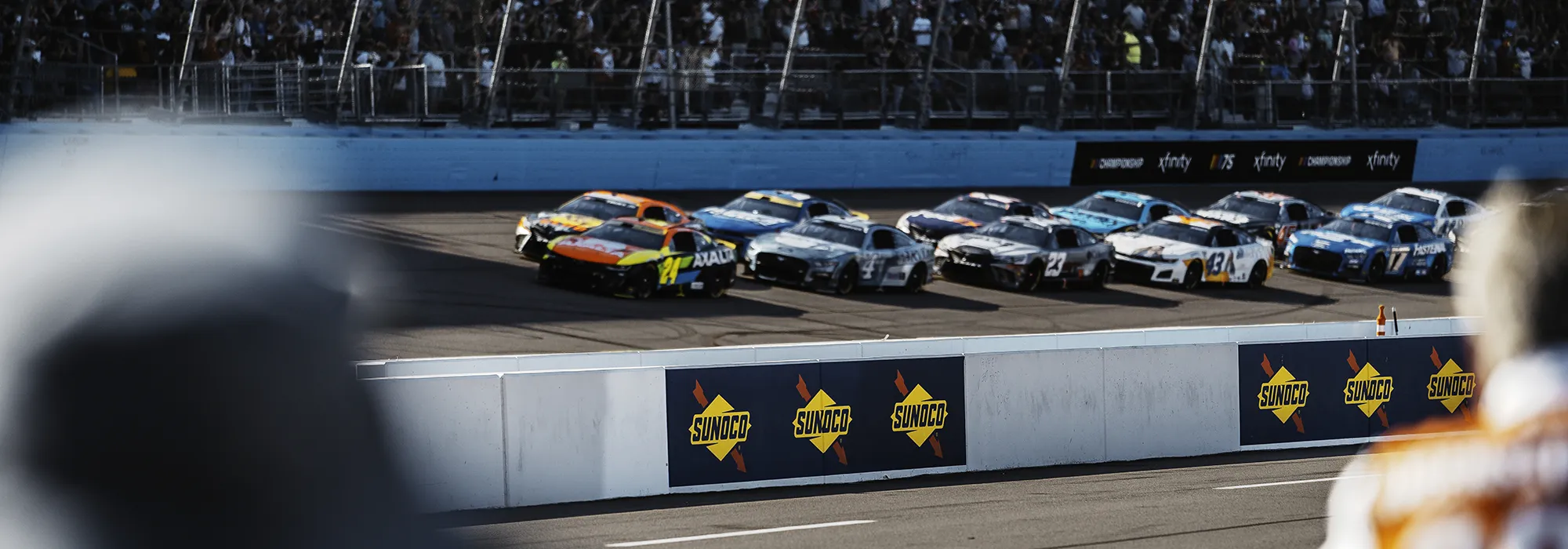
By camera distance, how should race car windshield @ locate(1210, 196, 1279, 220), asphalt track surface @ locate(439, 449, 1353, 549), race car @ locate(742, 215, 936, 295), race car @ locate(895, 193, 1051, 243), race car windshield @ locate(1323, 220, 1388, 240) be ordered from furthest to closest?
race car windshield @ locate(1210, 196, 1279, 220)
race car windshield @ locate(1323, 220, 1388, 240)
race car @ locate(895, 193, 1051, 243)
race car @ locate(742, 215, 936, 295)
asphalt track surface @ locate(439, 449, 1353, 549)

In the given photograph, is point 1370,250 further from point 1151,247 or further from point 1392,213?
point 1151,247

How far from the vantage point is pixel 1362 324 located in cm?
1670

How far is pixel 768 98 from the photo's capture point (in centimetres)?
3284

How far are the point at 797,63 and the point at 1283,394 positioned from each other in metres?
18.4

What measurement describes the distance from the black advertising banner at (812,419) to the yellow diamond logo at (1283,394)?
323 cm

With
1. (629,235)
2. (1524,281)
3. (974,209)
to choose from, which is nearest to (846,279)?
(629,235)

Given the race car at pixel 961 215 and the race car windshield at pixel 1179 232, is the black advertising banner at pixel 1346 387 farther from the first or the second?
the race car at pixel 961 215

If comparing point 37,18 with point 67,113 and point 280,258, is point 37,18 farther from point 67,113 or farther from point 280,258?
point 280,258

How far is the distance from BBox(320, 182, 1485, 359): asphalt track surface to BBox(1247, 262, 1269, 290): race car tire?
0.30m

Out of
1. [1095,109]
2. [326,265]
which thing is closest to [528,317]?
[1095,109]

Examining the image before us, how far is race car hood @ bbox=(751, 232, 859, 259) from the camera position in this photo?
26.6 meters

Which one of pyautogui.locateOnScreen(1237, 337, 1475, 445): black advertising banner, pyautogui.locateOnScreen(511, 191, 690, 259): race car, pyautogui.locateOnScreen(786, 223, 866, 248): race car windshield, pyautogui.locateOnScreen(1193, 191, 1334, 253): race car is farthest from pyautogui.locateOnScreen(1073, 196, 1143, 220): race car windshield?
pyautogui.locateOnScreen(1237, 337, 1475, 445): black advertising banner

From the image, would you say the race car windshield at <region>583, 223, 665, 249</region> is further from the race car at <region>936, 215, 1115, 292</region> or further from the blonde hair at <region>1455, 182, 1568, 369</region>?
the blonde hair at <region>1455, 182, 1568, 369</region>

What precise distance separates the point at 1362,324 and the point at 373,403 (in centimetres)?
1604
